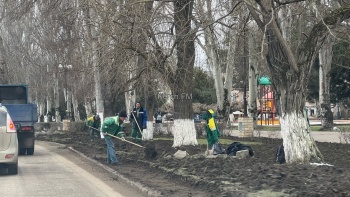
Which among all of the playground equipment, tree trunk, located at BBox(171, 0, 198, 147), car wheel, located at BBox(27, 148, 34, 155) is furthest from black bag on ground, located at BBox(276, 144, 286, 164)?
the playground equipment

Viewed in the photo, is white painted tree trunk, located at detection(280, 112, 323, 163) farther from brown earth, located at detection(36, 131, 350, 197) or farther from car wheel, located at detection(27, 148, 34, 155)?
car wheel, located at detection(27, 148, 34, 155)

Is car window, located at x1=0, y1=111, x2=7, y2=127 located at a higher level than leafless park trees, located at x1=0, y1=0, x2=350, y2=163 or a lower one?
lower

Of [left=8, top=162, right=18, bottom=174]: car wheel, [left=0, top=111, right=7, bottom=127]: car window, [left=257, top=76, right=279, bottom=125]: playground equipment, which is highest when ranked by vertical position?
[left=257, top=76, right=279, bottom=125]: playground equipment

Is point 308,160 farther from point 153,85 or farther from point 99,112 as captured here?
point 99,112

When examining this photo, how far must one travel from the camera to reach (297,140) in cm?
1541

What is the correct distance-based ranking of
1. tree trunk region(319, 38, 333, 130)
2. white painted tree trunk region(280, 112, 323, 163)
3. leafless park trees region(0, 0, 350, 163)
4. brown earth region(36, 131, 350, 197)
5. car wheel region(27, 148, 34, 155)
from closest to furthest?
1. brown earth region(36, 131, 350, 197)
2. white painted tree trunk region(280, 112, 323, 163)
3. leafless park trees region(0, 0, 350, 163)
4. car wheel region(27, 148, 34, 155)
5. tree trunk region(319, 38, 333, 130)

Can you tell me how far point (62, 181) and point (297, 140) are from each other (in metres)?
5.52

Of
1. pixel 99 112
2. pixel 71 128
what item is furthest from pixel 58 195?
pixel 71 128

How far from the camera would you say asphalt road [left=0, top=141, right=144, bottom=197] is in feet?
43.5

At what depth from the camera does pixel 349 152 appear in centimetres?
2014

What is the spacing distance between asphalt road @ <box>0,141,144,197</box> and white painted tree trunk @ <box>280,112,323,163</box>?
156 inches

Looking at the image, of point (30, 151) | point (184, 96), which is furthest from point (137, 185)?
point (30, 151)

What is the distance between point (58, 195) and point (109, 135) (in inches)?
237

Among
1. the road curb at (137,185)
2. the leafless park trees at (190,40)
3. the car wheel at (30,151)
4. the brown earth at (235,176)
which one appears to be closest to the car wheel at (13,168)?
the road curb at (137,185)
